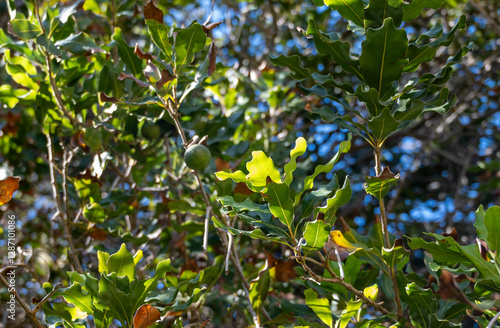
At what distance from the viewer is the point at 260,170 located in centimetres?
144

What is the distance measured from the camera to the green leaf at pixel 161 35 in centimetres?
176

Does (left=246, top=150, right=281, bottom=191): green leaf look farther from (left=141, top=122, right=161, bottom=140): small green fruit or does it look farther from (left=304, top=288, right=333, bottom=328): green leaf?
(left=141, top=122, right=161, bottom=140): small green fruit

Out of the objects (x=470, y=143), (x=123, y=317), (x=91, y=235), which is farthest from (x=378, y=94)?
(x=470, y=143)

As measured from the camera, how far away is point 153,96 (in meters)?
2.22

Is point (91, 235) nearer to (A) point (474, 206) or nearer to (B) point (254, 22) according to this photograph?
(B) point (254, 22)

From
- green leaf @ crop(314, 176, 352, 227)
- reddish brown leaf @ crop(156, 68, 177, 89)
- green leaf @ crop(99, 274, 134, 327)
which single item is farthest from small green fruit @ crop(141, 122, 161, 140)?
green leaf @ crop(314, 176, 352, 227)

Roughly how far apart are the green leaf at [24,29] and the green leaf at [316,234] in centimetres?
148

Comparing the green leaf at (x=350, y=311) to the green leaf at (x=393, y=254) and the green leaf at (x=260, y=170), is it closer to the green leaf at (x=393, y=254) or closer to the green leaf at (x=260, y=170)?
the green leaf at (x=393, y=254)

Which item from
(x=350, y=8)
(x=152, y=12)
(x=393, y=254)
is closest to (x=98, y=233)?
(x=152, y=12)

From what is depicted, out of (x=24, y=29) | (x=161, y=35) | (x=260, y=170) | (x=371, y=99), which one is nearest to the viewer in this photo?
(x=260, y=170)

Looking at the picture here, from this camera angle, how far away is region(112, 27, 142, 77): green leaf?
2.06m

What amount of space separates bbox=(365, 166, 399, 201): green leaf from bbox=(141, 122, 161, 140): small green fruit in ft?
3.87

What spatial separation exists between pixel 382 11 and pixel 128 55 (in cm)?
109

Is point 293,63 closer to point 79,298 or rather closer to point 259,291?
point 259,291
